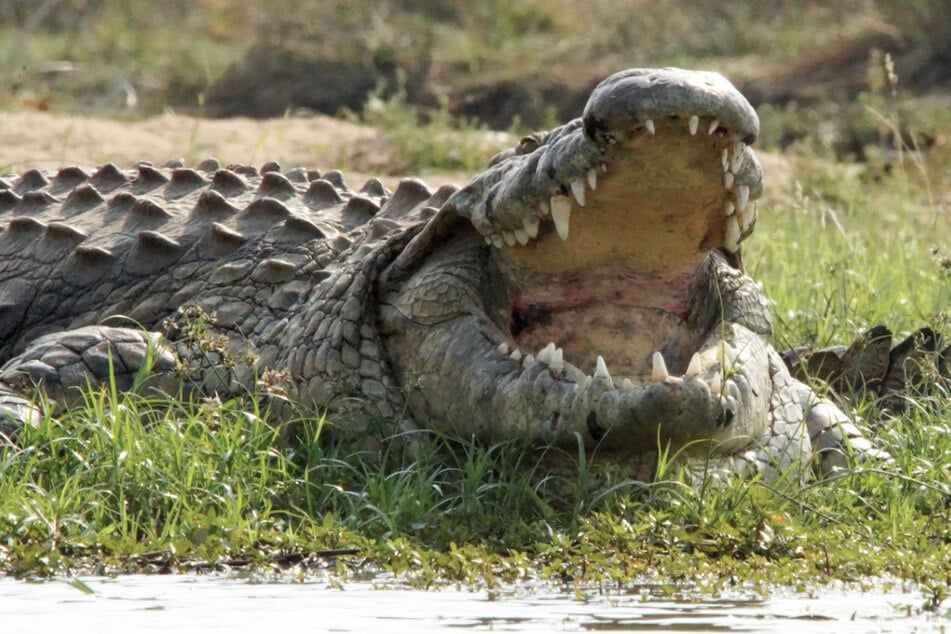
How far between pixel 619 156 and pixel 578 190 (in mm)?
153

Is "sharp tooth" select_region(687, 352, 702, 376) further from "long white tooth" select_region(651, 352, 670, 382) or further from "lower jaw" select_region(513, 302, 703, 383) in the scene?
"lower jaw" select_region(513, 302, 703, 383)

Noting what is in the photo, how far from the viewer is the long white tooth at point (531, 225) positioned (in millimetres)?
4042

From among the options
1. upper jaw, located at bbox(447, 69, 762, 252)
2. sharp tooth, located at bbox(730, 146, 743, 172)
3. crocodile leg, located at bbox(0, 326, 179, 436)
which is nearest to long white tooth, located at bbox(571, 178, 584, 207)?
upper jaw, located at bbox(447, 69, 762, 252)

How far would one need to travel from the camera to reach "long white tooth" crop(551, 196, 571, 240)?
3.91 metres

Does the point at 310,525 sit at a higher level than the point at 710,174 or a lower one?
lower

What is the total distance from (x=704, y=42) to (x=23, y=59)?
23.4ft

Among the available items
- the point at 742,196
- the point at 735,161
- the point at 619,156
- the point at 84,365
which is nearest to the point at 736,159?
the point at 735,161

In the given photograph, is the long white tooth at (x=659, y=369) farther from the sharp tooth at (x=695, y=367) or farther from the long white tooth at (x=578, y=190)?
the long white tooth at (x=578, y=190)

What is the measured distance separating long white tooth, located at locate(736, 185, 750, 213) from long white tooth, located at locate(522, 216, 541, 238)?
0.52m

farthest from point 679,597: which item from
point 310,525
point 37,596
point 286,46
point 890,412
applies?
point 286,46

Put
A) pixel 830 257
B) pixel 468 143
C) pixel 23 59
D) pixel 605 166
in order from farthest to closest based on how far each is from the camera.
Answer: pixel 23 59 → pixel 468 143 → pixel 830 257 → pixel 605 166

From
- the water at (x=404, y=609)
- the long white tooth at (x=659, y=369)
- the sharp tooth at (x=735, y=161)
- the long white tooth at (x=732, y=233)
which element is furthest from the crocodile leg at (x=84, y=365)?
the sharp tooth at (x=735, y=161)

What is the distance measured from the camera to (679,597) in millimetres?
3279

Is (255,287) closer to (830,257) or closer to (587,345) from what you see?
(587,345)
